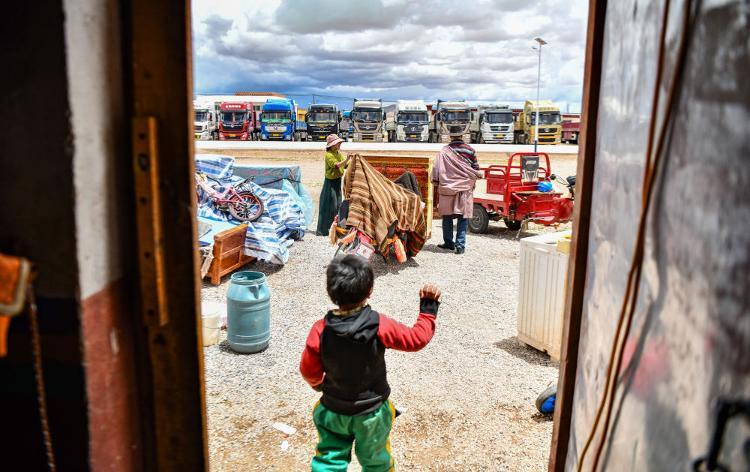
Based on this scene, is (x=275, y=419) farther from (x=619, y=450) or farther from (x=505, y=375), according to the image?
(x=619, y=450)

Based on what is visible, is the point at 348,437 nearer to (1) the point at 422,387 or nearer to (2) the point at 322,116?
(1) the point at 422,387

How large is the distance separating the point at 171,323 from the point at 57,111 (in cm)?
59

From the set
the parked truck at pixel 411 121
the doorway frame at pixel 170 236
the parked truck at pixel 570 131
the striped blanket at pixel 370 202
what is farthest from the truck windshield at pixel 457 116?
the doorway frame at pixel 170 236

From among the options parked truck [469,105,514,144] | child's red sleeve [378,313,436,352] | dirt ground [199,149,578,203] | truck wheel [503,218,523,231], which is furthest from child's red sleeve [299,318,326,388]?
parked truck [469,105,514,144]

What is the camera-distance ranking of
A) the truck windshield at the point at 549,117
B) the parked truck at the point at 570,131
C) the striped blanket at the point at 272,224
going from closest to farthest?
the striped blanket at the point at 272,224, the truck windshield at the point at 549,117, the parked truck at the point at 570,131

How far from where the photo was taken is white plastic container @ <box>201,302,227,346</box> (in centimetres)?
486

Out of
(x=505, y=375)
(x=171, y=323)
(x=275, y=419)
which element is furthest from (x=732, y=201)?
(x=505, y=375)

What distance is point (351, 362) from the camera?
2465mm

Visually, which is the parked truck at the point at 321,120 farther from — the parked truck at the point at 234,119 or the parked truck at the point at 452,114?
the parked truck at the point at 452,114

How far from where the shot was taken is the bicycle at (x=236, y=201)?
7852 millimetres

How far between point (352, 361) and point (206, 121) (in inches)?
1238

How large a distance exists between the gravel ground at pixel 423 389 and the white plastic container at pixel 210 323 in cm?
8

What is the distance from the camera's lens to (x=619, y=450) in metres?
1.47

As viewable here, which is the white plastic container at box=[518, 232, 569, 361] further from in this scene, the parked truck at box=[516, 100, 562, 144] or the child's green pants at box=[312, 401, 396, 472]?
the parked truck at box=[516, 100, 562, 144]
